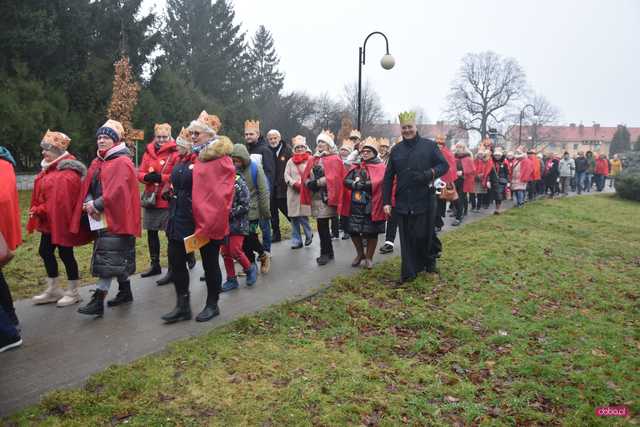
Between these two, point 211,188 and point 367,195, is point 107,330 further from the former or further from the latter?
point 367,195

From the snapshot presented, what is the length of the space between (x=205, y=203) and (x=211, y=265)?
2.40ft

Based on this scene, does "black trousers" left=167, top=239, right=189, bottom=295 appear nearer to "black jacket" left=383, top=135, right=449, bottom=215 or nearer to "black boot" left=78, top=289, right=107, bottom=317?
"black boot" left=78, top=289, right=107, bottom=317

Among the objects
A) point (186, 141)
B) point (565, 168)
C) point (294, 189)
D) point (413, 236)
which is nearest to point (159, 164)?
point (186, 141)

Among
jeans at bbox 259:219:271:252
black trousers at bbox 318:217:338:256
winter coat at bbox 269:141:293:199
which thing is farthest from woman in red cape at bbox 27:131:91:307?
winter coat at bbox 269:141:293:199

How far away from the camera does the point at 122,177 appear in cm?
551

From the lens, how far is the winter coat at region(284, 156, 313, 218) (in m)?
9.20

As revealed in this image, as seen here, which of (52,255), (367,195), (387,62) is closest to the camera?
(52,255)

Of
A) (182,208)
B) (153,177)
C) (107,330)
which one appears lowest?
(107,330)

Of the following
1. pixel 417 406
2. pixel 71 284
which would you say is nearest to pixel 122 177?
pixel 71 284

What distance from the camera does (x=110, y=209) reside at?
546 cm

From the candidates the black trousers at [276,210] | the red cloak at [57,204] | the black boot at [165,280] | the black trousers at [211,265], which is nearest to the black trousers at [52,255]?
the red cloak at [57,204]

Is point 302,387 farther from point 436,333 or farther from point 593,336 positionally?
point 593,336

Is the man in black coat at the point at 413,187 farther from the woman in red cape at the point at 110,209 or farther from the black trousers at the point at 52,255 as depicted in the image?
the black trousers at the point at 52,255

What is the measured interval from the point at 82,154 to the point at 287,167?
18.1m
